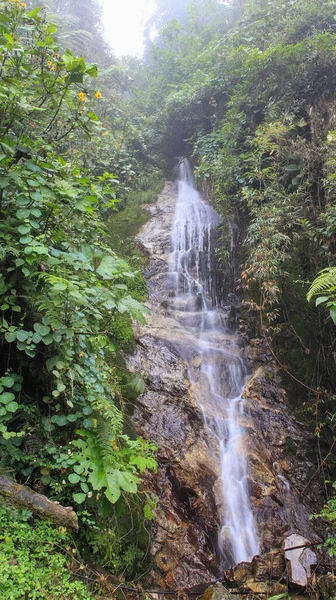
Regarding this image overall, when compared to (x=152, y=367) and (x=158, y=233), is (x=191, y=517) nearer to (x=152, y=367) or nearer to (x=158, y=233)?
(x=152, y=367)

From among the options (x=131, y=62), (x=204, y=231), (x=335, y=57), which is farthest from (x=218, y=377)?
(x=131, y=62)

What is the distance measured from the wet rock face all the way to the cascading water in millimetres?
115

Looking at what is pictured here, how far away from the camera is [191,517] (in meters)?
4.38

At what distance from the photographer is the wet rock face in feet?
13.3

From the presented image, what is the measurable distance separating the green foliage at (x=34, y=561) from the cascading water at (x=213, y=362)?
2.80m

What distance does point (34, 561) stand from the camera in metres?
2.10

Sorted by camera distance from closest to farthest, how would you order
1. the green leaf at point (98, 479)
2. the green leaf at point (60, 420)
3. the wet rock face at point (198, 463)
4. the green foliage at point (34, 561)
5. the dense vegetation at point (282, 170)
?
the green foliage at point (34, 561) → the green leaf at point (98, 479) → the green leaf at point (60, 420) → the wet rock face at point (198, 463) → the dense vegetation at point (282, 170)

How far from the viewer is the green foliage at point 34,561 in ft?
6.30

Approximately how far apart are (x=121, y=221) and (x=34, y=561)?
856 centimetres

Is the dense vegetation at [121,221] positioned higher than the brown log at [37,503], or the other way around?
the dense vegetation at [121,221]

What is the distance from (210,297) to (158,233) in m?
2.57

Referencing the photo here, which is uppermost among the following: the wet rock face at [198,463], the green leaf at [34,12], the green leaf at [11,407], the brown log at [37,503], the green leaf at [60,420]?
the green leaf at [34,12]

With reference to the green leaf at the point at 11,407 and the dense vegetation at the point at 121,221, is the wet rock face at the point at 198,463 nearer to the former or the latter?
the dense vegetation at the point at 121,221

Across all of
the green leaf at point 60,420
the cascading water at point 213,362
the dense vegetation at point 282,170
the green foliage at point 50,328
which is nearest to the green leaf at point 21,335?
the green foliage at point 50,328
